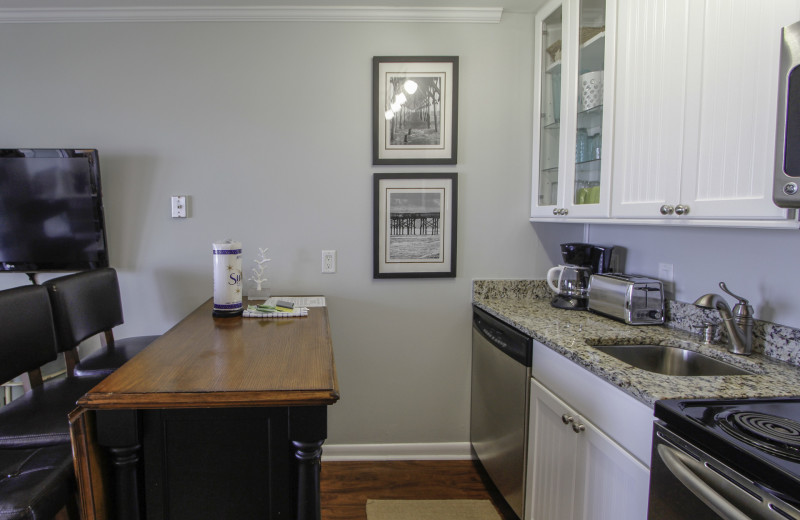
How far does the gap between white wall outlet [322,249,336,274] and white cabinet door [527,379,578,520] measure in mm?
1198

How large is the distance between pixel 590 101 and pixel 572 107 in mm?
117

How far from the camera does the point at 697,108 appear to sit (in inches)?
51.7

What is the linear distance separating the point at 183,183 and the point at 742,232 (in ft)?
8.21

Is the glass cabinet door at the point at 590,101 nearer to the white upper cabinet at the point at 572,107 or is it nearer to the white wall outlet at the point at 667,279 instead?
the white upper cabinet at the point at 572,107

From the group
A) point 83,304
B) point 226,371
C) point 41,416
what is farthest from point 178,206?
point 226,371

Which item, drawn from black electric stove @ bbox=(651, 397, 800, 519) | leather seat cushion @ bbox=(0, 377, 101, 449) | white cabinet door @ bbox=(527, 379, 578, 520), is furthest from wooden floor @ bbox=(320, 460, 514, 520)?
black electric stove @ bbox=(651, 397, 800, 519)

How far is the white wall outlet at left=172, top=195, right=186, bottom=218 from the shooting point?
227 cm

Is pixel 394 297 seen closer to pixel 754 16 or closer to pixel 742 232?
pixel 742 232

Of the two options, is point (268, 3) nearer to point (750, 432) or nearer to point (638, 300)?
point (638, 300)

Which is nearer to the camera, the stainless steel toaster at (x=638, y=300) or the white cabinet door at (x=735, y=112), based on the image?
the white cabinet door at (x=735, y=112)

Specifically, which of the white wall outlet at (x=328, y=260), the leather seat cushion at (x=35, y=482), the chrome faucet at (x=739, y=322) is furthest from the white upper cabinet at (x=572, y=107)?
the leather seat cushion at (x=35, y=482)

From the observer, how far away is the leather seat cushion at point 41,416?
1.40 metres

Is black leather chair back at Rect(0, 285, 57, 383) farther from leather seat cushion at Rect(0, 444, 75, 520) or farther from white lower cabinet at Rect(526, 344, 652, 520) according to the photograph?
white lower cabinet at Rect(526, 344, 652, 520)

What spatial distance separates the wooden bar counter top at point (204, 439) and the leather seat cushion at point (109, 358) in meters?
0.74
